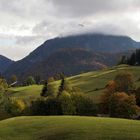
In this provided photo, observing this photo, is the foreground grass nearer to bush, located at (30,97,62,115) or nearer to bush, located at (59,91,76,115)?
bush, located at (59,91,76,115)

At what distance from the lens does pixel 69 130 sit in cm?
5400

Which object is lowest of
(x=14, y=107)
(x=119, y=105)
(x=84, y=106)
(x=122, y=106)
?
(x=14, y=107)

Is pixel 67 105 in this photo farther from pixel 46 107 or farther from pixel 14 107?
pixel 14 107

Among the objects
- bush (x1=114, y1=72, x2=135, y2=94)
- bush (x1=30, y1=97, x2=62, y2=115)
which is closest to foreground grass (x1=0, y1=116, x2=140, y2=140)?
bush (x1=30, y1=97, x2=62, y2=115)

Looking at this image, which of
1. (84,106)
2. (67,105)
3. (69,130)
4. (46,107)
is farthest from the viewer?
(46,107)

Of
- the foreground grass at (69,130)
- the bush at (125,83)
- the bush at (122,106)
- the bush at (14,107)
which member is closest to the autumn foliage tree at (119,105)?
the bush at (122,106)

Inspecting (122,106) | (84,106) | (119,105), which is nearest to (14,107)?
(84,106)

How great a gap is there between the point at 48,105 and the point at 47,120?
6690 centimetres

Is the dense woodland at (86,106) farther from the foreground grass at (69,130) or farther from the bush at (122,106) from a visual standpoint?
the foreground grass at (69,130)

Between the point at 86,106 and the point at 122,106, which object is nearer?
the point at 122,106

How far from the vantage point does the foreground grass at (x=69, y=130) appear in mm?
49625

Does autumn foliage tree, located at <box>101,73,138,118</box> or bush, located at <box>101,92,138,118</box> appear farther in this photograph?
autumn foliage tree, located at <box>101,73,138,118</box>

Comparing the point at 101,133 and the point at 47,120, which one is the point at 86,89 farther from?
the point at 101,133

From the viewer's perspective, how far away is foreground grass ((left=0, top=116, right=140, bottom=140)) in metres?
49.6
